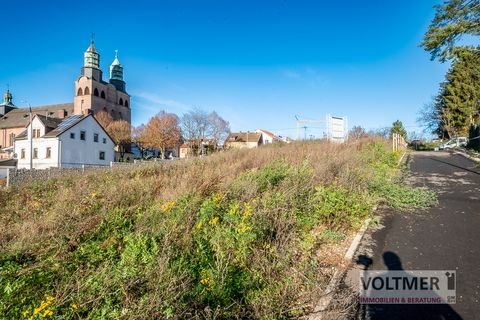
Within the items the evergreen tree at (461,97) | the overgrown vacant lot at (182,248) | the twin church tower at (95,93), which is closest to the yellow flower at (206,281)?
the overgrown vacant lot at (182,248)

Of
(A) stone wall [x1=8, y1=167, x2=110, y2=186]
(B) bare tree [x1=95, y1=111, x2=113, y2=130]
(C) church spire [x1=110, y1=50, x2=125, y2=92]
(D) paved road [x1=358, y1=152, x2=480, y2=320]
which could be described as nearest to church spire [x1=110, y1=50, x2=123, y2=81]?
(C) church spire [x1=110, y1=50, x2=125, y2=92]

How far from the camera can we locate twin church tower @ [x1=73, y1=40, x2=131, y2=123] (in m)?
61.0

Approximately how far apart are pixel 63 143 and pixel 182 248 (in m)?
36.8

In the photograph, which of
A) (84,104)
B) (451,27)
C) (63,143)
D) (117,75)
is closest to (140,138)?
(84,104)

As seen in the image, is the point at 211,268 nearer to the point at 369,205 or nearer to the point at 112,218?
the point at 112,218

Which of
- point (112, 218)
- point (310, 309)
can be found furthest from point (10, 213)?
point (310, 309)

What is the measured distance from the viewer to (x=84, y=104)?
6075cm

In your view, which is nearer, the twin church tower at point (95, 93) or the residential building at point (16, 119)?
the residential building at point (16, 119)

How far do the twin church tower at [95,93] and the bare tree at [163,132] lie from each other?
14.7 meters

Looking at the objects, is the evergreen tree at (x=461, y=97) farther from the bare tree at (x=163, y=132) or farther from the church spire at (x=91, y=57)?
the church spire at (x=91, y=57)

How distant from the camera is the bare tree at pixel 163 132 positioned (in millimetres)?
54281

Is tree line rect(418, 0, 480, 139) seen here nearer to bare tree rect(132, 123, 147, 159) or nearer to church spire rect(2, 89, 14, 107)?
bare tree rect(132, 123, 147, 159)

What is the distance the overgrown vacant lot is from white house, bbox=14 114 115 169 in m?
29.9

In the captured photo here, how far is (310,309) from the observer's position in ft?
10.6
